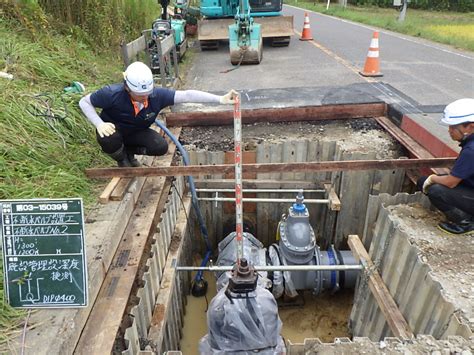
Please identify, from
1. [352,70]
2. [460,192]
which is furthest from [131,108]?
[352,70]

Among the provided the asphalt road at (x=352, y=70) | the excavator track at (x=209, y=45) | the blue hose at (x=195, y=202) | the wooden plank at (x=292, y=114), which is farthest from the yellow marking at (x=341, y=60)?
the blue hose at (x=195, y=202)

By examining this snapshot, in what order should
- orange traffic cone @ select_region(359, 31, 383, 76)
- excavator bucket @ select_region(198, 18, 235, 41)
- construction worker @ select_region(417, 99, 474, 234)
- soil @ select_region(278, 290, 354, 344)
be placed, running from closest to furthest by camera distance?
construction worker @ select_region(417, 99, 474, 234), soil @ select_region(278, 290, 354, 344), orange traffic cone @ select_region(359, 31, 383, 76), excavator bucket @ select_region(198, 18, 235, 41)

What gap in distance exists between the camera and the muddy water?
4.72 meters

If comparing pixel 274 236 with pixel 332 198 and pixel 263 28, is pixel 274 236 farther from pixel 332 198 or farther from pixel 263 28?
pixel 263 28

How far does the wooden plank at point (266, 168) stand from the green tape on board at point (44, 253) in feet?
4.54

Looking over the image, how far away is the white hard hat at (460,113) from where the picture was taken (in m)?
3.31

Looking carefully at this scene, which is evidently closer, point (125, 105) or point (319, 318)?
point (125, 105)

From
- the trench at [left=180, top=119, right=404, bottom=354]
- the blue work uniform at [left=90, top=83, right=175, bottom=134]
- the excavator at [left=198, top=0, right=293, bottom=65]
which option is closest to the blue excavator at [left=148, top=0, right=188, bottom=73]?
the excavator at [left=198, top=0, right=293, bottom=65]

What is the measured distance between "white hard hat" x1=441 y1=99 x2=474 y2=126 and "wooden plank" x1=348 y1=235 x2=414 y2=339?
5.26 ft

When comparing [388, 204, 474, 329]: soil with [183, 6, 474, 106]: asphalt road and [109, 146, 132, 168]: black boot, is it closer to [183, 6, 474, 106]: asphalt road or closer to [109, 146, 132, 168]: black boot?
[109, 146, 132, 168]: black boot

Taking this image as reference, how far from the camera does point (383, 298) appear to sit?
3625 millimetres

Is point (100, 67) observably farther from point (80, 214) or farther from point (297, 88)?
point (80, 214)

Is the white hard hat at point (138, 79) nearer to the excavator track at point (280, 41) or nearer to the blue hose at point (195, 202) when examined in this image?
the blue hose at point (195, 202)

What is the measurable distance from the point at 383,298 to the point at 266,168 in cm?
169
